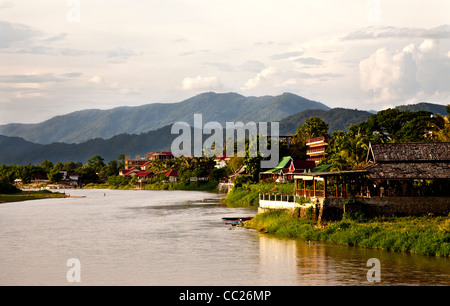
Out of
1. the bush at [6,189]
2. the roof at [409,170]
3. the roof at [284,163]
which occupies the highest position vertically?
the roof at [284,163]

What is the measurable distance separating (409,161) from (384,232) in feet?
36.8

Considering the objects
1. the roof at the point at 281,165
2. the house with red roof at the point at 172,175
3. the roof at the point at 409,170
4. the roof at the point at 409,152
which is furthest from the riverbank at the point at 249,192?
the house with red roof at the point at 172,175

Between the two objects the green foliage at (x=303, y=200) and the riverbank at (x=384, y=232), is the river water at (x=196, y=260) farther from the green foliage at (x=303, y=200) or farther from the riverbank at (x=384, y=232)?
the green foliage at (x=303, y=200)

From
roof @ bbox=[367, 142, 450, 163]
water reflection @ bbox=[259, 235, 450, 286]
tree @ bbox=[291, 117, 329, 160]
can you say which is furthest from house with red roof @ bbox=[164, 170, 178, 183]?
water reflection @ bbox=[259, 235, 450, 286]

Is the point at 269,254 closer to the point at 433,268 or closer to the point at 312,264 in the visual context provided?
the point at 312,264

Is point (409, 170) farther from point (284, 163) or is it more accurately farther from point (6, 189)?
point (6, 189)

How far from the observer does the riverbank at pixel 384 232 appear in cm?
3422

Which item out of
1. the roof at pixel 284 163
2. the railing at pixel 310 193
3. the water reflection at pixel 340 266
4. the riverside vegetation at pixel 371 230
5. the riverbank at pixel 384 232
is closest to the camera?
the water reflection at pixel 340 266

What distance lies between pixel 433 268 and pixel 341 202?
11.9m

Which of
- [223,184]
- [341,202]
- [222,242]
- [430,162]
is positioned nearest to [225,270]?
[222,242]

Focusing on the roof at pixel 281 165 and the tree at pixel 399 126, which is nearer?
the tree at pixel 399 126

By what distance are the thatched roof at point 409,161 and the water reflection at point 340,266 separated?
29.9ft

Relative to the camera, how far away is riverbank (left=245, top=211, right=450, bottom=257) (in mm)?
34219

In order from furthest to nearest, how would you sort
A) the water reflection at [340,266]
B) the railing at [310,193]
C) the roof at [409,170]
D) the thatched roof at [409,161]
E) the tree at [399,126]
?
the tree at [399,126] < the railing at [310,193] < the thatched roof at [409,161] < the roof at [409,170] < the water reflection at [340,266]
